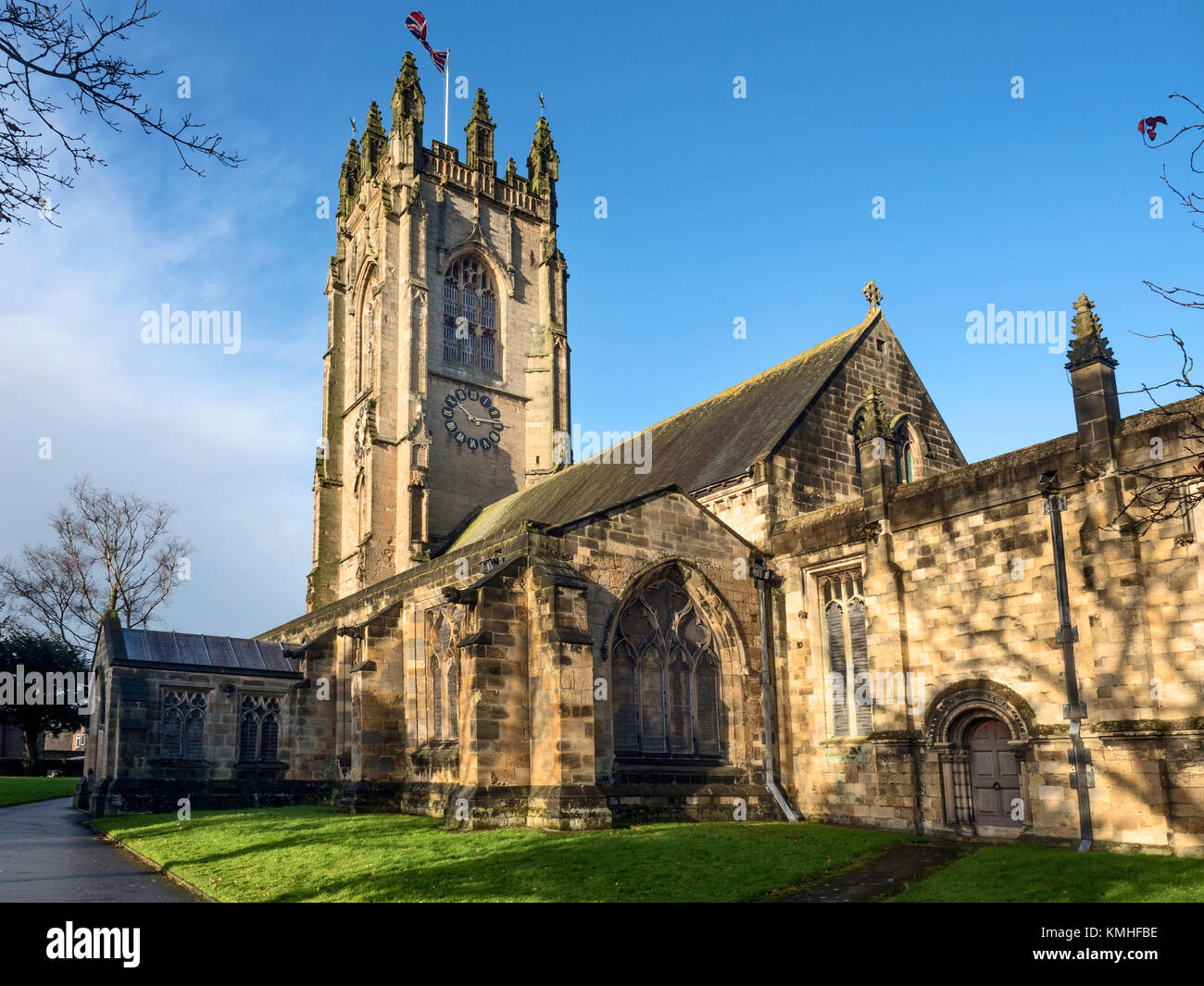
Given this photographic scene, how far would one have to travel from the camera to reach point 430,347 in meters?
41.9

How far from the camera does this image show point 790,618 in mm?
21953

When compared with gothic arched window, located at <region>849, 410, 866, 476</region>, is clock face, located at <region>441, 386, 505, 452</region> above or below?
above

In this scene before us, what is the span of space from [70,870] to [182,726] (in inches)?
504

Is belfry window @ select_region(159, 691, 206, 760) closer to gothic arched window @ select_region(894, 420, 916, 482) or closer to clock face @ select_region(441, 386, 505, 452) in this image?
clock face @ select_region(441, 386, 505, 452)

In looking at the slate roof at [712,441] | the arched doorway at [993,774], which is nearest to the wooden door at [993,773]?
the arched doorway at [993,774]

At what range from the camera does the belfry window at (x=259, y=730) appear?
2817cm

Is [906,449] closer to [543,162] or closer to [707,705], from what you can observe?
[707,705]

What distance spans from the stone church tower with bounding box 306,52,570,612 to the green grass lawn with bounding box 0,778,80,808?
1212cm

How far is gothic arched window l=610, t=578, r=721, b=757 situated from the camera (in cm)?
1953

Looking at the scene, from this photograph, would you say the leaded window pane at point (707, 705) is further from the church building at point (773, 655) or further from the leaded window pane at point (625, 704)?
the leaded window pane at point (625, 704)

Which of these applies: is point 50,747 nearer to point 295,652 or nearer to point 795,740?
point 295,652

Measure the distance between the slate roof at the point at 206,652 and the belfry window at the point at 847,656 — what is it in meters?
17.2

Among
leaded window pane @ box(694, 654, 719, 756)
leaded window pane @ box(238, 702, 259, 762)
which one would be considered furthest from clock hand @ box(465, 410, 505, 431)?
leaded window pane @ box(694, 654, 719, 756)
